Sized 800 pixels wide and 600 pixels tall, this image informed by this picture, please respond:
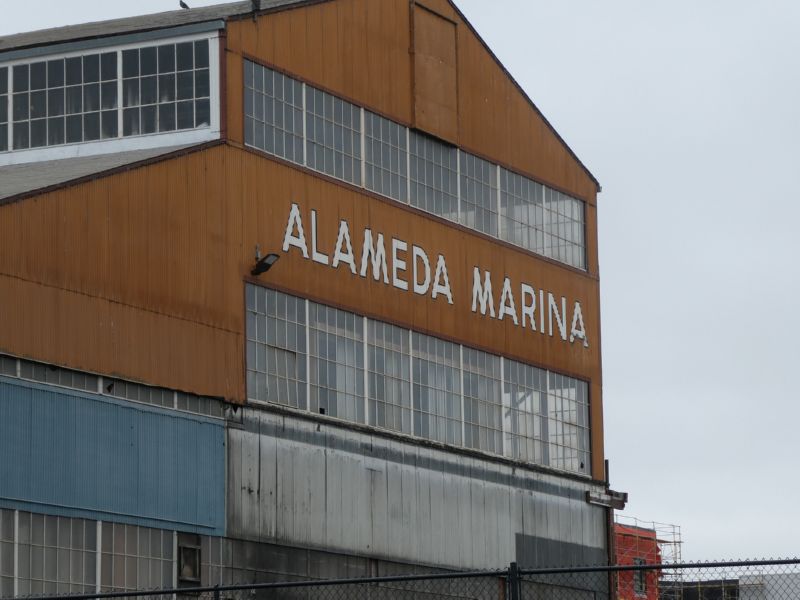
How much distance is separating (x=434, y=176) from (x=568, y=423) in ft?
29.4

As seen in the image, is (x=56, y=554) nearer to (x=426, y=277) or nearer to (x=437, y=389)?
(x=437, y=389)

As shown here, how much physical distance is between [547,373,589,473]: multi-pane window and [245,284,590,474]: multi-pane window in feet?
0.10

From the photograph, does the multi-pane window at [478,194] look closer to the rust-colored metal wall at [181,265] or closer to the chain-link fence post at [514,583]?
the rust-colored metal wall at [181,265]

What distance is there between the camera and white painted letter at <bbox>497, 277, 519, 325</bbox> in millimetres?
45844

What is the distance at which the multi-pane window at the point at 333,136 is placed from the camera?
39.8m

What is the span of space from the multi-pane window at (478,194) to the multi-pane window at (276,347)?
8.42 m

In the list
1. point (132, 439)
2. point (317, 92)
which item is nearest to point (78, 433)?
point (132, 439)

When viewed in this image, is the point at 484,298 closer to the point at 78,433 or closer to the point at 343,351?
the point at 343,351

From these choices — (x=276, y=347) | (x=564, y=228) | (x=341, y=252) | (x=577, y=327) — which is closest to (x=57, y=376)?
(x=276, y=347)

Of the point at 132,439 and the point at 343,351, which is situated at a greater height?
the point at 343,351

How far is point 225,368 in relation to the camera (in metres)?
35.5

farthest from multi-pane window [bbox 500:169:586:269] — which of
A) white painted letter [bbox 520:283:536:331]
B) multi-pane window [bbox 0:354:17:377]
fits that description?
multi-pane window [bbox 0:354:17:377]

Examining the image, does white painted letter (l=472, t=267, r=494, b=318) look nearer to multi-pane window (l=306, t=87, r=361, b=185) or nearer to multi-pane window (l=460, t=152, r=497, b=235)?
multi-pane window (l=460, t=152, r=497, b=235)

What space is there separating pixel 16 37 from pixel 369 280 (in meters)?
12.1
